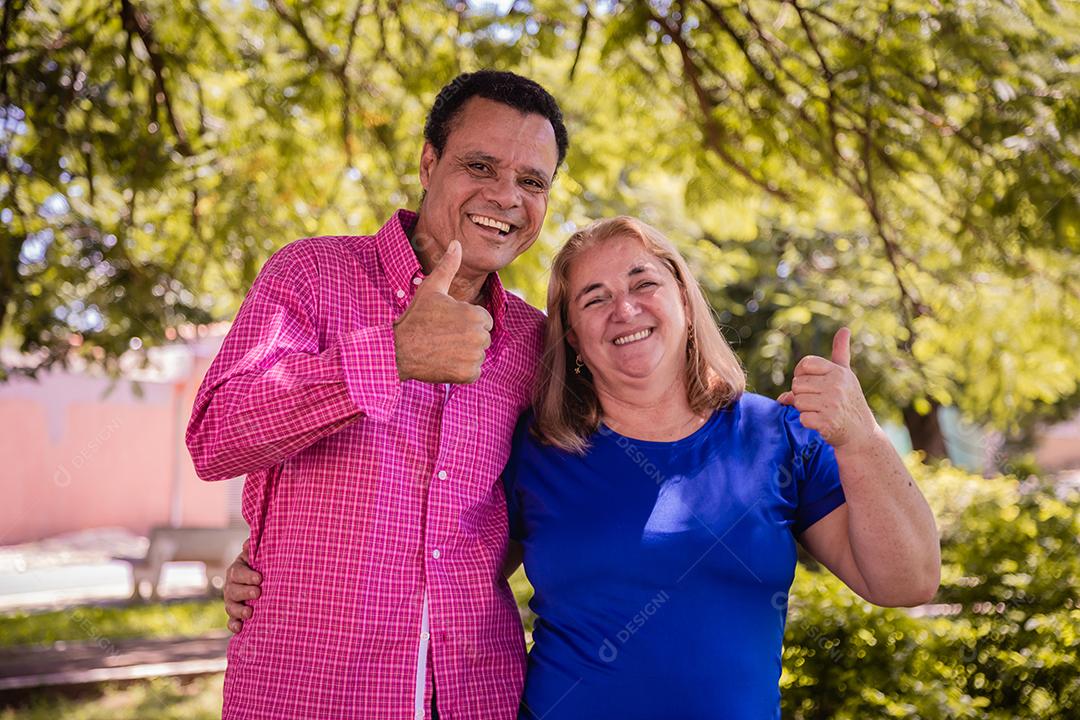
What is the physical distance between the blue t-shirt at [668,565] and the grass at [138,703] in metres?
4.87

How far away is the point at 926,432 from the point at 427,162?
1585 cm

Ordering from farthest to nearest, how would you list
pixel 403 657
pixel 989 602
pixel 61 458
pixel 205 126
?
1. pixel 61 458
2. pixel 205 126
3. pixel 989 602
4. pixel 403 657

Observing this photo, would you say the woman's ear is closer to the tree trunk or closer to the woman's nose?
the woman's nose

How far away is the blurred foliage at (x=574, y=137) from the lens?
4074mm

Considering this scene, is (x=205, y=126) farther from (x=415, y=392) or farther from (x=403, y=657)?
(x=403, y=657)

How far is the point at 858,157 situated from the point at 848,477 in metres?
3.16

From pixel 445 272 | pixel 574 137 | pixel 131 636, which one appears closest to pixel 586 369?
pixel 445 272

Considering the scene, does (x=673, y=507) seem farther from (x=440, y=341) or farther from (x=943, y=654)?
(x=943, y=654)

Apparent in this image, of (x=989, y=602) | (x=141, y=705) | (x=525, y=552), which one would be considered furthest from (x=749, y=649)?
(x=141, y=705)

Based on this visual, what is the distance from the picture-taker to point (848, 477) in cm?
224

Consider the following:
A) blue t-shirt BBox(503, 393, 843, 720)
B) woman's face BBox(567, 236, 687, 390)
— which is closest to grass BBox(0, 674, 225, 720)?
blue t-shirt BBox(503, 393, 843, 720)

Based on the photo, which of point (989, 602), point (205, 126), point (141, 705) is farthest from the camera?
point (141, 705)

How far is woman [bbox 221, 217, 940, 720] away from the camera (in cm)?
223

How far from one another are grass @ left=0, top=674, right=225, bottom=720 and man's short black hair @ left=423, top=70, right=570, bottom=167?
5.05 meters
